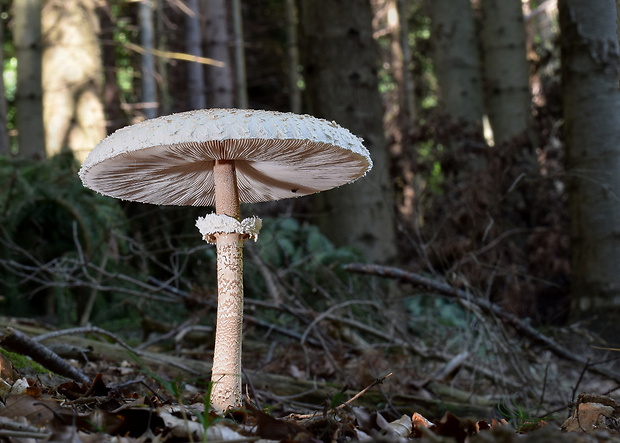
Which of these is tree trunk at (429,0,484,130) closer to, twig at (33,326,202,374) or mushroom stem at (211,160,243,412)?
twig at (33,326,202,374)

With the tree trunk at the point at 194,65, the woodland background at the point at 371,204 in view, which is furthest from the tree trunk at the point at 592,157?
the tree trunk at the point at 194,65

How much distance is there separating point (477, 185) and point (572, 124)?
219cm

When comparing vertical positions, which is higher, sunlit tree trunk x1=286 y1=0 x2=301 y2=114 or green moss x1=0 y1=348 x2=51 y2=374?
sunlit tree trunk x1=286 y1=0 x2=301 y2=114

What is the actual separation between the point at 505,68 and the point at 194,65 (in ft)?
24.7

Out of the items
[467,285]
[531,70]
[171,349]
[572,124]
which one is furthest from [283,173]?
[531,70]

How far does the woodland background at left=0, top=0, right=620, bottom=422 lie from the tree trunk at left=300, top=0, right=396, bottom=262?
0.02 meters

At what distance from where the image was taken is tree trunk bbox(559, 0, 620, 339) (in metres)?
4.71

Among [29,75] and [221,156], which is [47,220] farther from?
[29,75]

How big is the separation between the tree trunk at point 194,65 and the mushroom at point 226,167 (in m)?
10.4

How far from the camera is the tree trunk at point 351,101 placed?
6.14 metres

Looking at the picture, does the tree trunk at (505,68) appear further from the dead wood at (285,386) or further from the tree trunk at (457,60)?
the dead wood at (285,386)

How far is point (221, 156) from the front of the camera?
2.48 meters

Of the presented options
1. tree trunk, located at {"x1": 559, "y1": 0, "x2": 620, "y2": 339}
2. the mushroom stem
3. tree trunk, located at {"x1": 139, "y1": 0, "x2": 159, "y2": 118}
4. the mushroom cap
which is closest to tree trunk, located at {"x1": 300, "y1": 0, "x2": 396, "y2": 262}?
tree trunk, located at {"x1": 559, "y1": 0, "x2": 620, "y2": 339}

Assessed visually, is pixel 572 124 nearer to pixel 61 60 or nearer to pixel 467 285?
pixel 467 285
